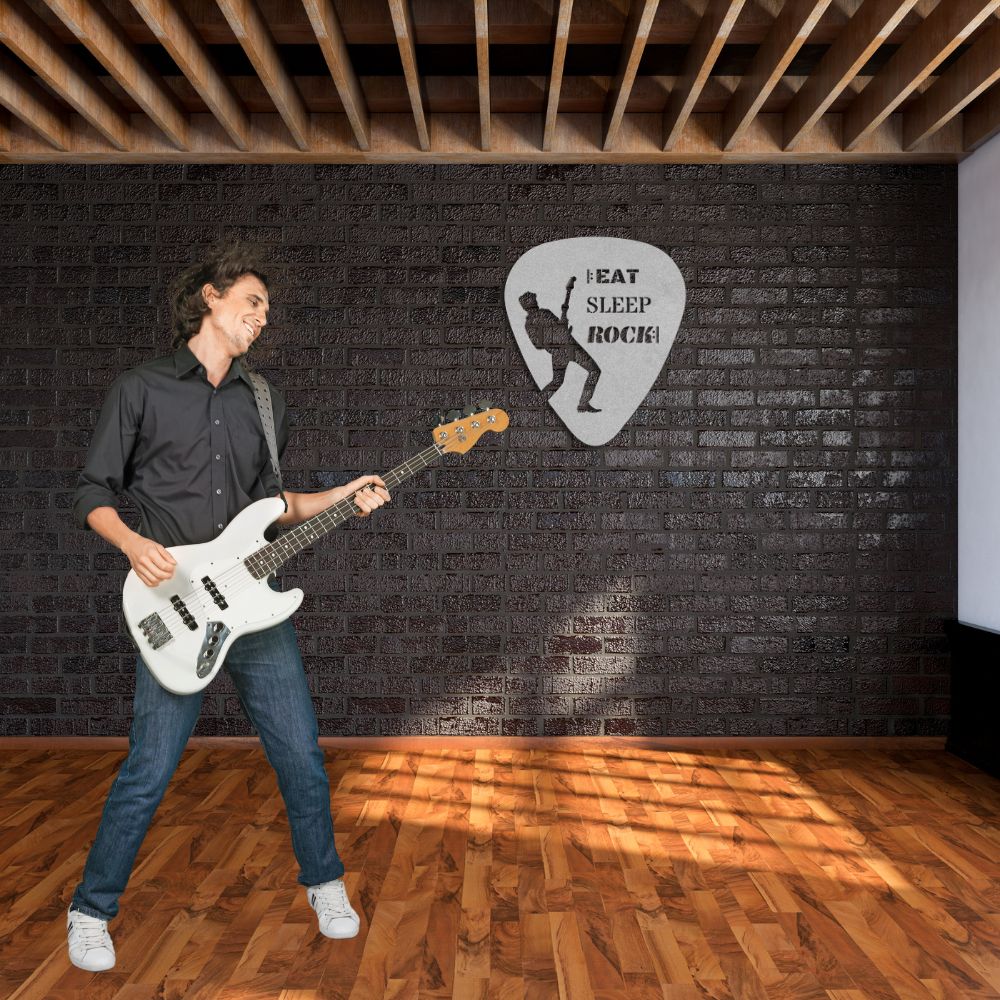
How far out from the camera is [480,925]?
8.00ft

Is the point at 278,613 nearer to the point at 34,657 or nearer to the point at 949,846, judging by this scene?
the point at 949,846

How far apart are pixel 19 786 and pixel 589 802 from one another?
2.04 m

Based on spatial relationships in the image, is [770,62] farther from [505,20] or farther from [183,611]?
[183,611]

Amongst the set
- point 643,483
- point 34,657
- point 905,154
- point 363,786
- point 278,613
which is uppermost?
point 905,154

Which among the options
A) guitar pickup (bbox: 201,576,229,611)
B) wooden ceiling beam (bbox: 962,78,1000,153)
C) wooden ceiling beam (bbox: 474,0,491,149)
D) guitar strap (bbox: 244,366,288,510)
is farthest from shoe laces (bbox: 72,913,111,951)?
wooden ceiling beam (bbox: 962,78,1000,153)

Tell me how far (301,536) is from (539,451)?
197 centimetres

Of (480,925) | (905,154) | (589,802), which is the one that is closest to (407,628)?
(589,802)

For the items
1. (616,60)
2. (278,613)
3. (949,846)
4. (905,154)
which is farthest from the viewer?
(905,154)

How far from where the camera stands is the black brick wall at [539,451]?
4.22 m

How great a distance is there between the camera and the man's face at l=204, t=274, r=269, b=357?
238 cm

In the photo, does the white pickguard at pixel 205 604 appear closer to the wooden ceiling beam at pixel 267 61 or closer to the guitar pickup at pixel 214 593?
the guitar pickup at pixel 214 593

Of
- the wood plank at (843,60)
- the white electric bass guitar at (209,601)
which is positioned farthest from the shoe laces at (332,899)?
the wood plank at (843,60)

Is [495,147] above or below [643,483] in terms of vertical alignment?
above

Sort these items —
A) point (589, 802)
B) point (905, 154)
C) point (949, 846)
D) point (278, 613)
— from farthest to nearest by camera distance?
point (905, 154), point (589, 802), point (949, 846), point (278, 613)
